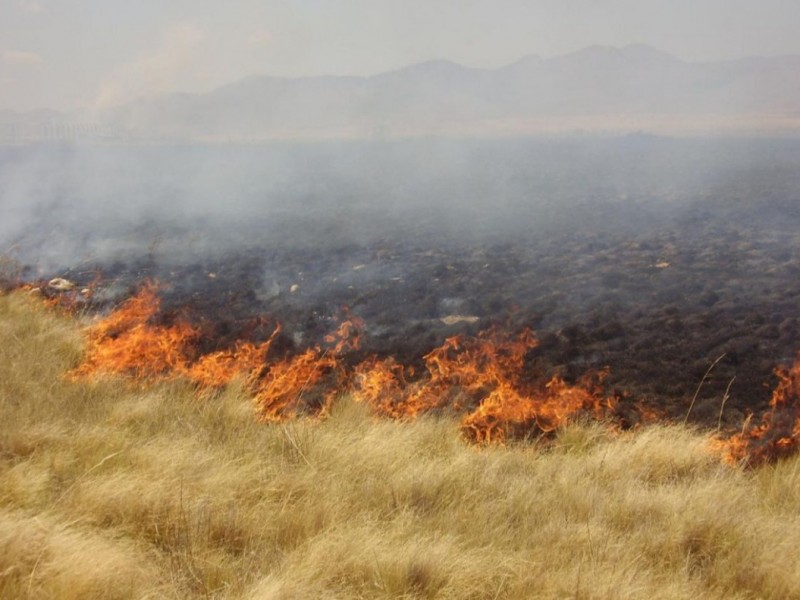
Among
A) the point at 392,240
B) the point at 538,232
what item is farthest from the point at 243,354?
the point at 538,232

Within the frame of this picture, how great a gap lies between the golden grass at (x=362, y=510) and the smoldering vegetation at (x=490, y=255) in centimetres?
134

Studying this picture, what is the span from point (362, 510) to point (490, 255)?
6754mm

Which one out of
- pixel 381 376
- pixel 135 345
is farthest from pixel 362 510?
pixel 135 345

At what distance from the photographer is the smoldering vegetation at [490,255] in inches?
238

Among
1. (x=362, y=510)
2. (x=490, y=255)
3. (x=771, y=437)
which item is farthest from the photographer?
(x=490, y=255)

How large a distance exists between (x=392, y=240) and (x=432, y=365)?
5408 millimetres

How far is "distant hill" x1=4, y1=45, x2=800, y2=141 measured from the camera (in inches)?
1857

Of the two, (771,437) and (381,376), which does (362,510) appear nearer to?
(381,376)

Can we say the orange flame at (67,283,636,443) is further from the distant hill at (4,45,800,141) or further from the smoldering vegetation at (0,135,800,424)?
the distant hill at (4,45,800,141)

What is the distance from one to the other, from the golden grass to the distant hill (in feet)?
133

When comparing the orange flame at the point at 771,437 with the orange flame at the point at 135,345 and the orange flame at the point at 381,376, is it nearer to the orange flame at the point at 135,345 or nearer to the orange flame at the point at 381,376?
the orange flame at the point at 381,376

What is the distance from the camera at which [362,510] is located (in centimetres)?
352

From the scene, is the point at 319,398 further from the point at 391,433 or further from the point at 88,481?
the point at 88,481

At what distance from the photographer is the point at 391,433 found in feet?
15.3
